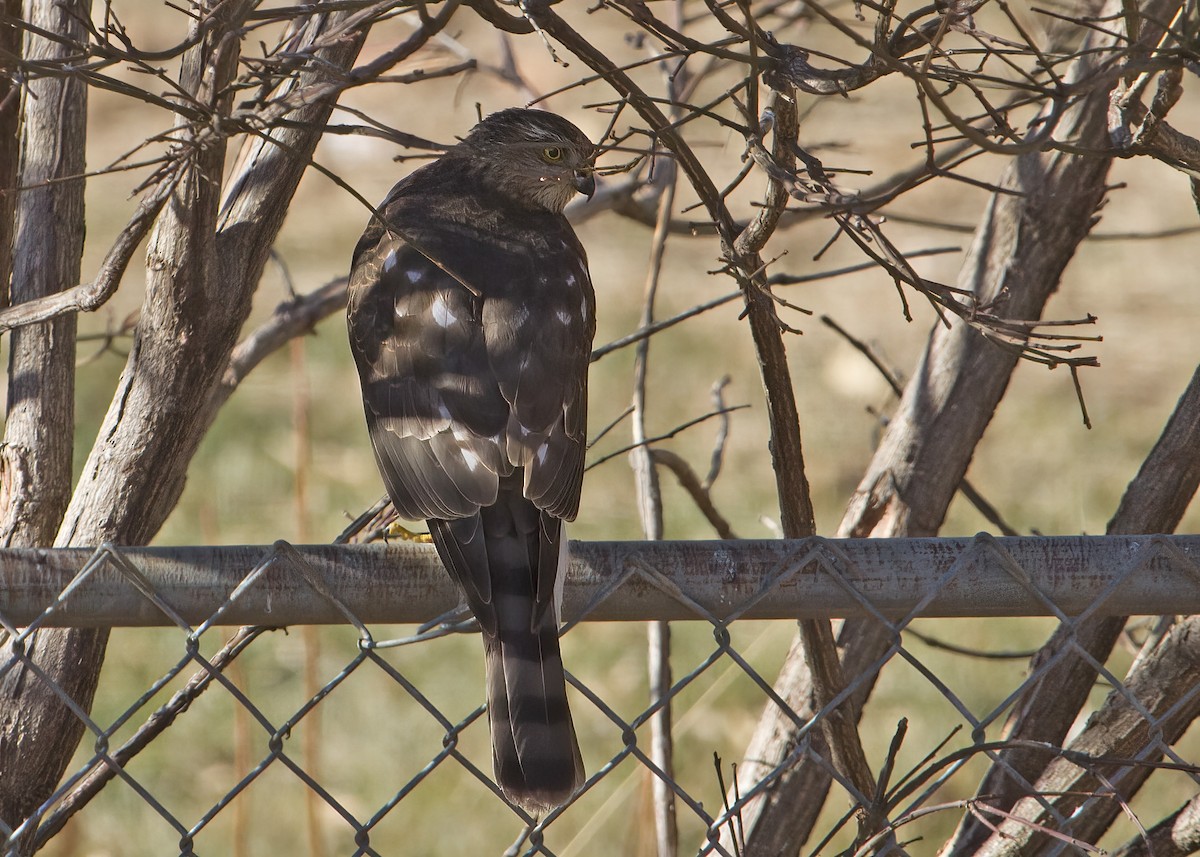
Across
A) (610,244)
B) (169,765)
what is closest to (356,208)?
(610,244)

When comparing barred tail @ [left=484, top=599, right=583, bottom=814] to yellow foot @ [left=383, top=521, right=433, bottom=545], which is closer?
barred tail @ [left=484, top=599, right=583, bottom=814]

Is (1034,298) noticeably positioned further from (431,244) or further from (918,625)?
(918,625)

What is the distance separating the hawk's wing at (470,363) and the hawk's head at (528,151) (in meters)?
0.37

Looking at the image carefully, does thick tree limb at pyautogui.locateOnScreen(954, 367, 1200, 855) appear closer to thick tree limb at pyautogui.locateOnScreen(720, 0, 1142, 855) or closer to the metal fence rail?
thick tree limb at pyautogui.locateOnScreen(720, 0, 1142, 855)

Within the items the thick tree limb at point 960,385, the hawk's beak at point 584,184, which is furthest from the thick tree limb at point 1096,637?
the hawk's beak at point 584,184

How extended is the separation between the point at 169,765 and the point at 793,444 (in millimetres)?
3103

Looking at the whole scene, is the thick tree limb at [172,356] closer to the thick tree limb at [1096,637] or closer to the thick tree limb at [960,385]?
the thick tree limb at [960,385]

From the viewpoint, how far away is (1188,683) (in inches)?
89.0

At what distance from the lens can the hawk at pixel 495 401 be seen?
79.0 inches

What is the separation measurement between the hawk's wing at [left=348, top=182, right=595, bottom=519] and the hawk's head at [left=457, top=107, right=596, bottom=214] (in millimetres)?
374

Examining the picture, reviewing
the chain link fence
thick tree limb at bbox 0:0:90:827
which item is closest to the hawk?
the chain link fence

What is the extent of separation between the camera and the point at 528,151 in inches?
138

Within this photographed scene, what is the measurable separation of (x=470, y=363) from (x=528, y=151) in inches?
38.7

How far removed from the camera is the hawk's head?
3.45 metres
